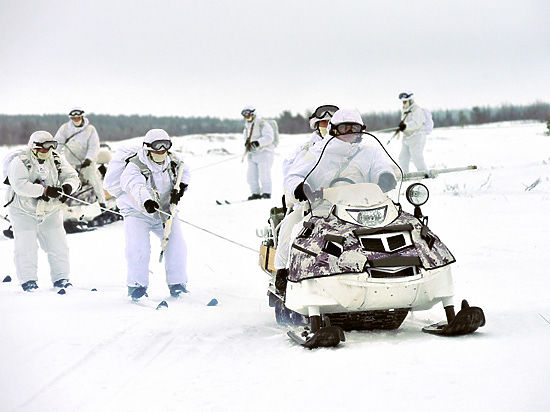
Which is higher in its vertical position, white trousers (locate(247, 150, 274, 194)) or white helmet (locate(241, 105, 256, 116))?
white helmet (locate(241, 105, 256, 116))

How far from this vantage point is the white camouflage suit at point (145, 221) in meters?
8.61

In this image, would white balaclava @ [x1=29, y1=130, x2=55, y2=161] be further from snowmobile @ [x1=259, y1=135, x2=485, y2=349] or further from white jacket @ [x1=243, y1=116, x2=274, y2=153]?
white jacket @ [x1=243, y1=116, x2=274, y2=153]

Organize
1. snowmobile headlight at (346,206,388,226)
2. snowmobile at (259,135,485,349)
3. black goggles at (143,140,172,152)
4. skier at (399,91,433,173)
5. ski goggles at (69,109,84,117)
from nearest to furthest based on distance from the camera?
snowmobile at (259,135,485,349) → snowmobile headlight at (346,206,388,226) → black goggles at (143,140,172,152) → ski goggles at (69,109,84,117) → skier at (399,91,433,173)

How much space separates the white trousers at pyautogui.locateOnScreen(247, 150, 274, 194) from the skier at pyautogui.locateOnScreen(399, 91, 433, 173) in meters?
3.39

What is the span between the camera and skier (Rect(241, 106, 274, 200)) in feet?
61.6

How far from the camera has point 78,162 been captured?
16094 millimetres

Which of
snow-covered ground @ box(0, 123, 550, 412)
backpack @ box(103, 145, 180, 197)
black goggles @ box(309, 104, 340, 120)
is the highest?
black goggles @ box(309, 104, 340, 120)

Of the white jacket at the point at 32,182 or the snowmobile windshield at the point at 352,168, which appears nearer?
the snowmobile windshield at the point at 352,168

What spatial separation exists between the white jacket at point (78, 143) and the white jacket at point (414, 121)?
270 inches

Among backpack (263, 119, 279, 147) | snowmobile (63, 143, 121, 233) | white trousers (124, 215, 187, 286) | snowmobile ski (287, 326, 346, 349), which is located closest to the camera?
snowmobile ski (287, 326, 346, 349)

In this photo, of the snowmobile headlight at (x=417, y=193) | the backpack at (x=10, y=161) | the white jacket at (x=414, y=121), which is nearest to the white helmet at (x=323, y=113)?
the snowmobile headlight at (x=417, y=193)

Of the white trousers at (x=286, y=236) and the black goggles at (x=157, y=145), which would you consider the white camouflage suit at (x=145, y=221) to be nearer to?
the black goggles at (x=157, y=145)

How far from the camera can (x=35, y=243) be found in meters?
9.93

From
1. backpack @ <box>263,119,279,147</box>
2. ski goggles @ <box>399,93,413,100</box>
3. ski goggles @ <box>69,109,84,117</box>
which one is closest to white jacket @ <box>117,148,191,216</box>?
ski goggles @ <box>69,109,84,117</box>
